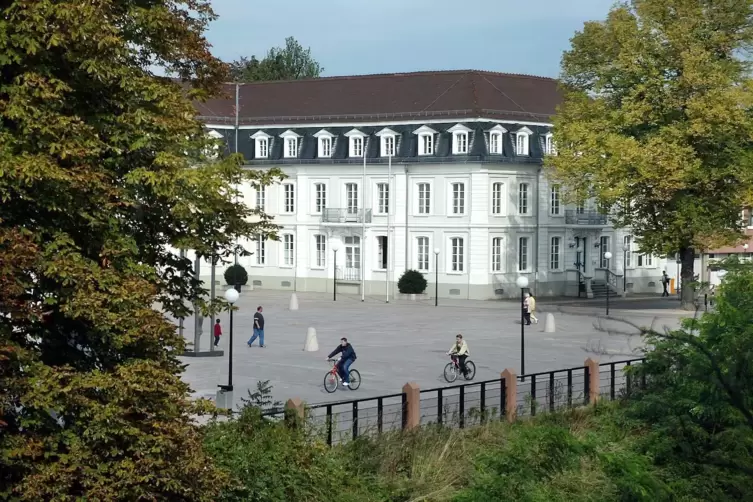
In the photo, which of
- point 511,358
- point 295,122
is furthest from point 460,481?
point 295,122

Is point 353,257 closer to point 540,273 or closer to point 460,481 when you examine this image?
point 540,273

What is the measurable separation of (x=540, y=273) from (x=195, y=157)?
5254 cm

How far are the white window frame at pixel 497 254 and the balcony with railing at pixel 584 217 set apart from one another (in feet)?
14.2

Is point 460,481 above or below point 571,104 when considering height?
below

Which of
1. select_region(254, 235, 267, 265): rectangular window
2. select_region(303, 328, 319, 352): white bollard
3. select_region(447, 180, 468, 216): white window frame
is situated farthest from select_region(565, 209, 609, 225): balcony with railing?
select_region(303, 328, 319, 352): white bollard

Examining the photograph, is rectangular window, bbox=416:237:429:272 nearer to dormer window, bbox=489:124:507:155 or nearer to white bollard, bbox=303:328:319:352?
dormer window, bbox=489:124:507:155

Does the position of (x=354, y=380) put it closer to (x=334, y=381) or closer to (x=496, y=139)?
(x=334, y=381)

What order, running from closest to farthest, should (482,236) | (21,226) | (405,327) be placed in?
1. (21,226)
2. (405,327)
3. (482,236)

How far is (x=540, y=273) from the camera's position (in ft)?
225

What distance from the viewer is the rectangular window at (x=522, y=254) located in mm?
68188

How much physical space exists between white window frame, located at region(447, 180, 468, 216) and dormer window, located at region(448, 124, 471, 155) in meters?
1.51

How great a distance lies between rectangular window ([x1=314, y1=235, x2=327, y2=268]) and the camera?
71.7m

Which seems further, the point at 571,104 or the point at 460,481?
the point at 571,104

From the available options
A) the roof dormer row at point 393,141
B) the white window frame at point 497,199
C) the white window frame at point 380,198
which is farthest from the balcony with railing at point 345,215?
the white window frame at point 497,199
